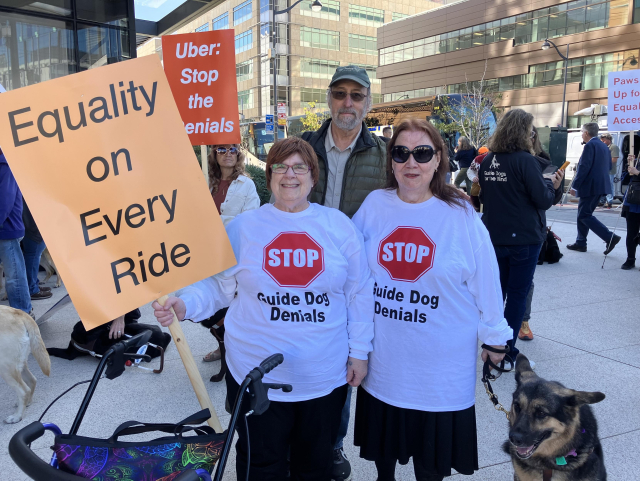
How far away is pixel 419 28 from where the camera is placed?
48.8m

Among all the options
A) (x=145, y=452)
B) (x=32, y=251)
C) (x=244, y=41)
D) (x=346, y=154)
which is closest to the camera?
(x=145, y=452)

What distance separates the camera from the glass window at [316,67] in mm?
56938

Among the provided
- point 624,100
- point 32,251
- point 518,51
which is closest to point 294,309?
point 32,251

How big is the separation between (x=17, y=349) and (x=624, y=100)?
29.7ft

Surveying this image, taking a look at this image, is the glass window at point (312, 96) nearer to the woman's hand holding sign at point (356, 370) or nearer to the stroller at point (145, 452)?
the woman's hand holding sign at point (356, 370)

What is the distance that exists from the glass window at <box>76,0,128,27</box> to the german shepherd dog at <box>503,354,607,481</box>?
10195 mm

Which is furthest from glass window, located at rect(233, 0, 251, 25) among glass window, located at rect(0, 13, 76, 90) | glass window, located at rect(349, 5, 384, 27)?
glass window, located at rect(0, 13, 76, 90)

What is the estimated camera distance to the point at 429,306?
209 centimetres

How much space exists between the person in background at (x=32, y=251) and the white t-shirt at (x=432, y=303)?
5.29 metres

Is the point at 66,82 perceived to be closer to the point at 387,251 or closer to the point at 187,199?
the point at 187,199

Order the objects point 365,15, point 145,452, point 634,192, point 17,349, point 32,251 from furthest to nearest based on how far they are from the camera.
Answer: point 365,15
point 634,192
point 32,251
point 17,349
point 145,452

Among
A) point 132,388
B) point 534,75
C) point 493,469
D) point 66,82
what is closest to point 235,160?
point 132,388

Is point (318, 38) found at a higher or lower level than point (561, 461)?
higher

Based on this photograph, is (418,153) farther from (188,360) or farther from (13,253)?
(13,253)
